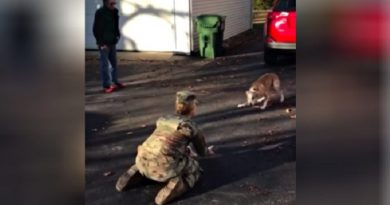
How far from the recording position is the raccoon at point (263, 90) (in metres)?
8.07

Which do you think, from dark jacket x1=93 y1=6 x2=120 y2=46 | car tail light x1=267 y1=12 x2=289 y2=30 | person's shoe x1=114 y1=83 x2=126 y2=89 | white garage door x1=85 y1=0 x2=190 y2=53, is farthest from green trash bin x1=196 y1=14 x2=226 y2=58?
dark jacket x1=93 y1=6 x2=120 y2=46

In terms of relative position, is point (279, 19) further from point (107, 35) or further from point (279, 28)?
point (107, 35)

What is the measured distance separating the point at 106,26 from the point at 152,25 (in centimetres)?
511

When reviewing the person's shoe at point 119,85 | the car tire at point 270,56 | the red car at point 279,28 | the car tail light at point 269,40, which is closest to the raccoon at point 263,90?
the red car at point 279,28

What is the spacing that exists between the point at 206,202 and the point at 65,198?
3.29 m

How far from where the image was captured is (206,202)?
4.75 meters

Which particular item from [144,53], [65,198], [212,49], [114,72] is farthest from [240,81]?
[65,198]

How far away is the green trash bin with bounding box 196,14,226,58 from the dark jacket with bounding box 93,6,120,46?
14.3 feet

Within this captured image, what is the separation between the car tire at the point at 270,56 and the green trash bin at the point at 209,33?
176 cm

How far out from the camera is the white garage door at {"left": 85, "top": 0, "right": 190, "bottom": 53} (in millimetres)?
13906

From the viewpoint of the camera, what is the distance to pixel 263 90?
318 inches

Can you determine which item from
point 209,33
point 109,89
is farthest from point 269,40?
point 109,89

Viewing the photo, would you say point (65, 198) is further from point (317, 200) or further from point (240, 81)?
point (240, 81)

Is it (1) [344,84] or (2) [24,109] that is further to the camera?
(2) [24,109]
